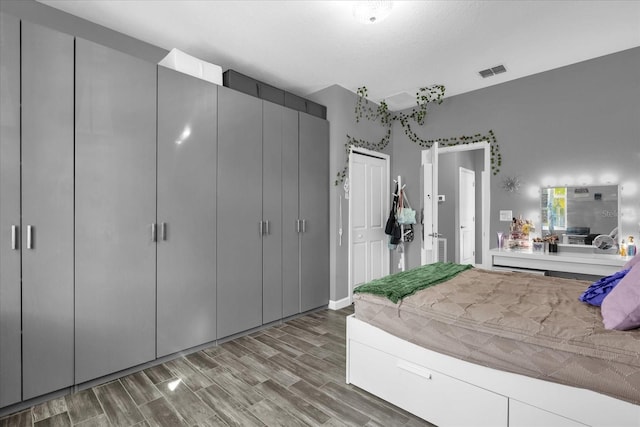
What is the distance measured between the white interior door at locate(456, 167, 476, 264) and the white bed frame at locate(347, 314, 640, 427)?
3402 millimetres

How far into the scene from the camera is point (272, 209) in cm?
330

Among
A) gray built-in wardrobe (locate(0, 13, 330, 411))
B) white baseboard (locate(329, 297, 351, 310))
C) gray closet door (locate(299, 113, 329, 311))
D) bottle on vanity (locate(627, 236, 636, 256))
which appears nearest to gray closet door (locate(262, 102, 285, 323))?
gray built-in wardrobe (locate(0, 13, 330, 411))

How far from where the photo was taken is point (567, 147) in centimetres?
330

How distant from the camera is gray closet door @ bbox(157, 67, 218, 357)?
8.17ft

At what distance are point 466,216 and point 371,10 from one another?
3.78 meters

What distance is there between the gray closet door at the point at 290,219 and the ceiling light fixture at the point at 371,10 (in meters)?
1.40

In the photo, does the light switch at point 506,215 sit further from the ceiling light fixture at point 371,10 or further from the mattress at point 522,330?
the ceiling light fixture at point 371,10

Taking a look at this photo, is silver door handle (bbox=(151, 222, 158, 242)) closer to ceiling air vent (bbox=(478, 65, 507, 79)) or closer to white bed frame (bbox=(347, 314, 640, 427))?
white bed frame (bbox=(347, 314, 640, 427))

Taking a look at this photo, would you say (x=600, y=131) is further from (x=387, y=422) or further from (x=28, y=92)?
(x=28, y=92)

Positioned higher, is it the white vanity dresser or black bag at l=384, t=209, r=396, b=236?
black bag at l=384, t=209, r=396, b=236

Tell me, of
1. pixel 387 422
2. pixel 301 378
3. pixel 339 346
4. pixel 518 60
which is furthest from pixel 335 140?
pixel 387 422

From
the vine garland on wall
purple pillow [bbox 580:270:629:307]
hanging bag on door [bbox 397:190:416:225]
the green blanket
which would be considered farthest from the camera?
hanging bag on door [bbox 397:190:416:225]

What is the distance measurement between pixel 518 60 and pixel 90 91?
12.9ft

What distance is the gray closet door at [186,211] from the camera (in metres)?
2.49
